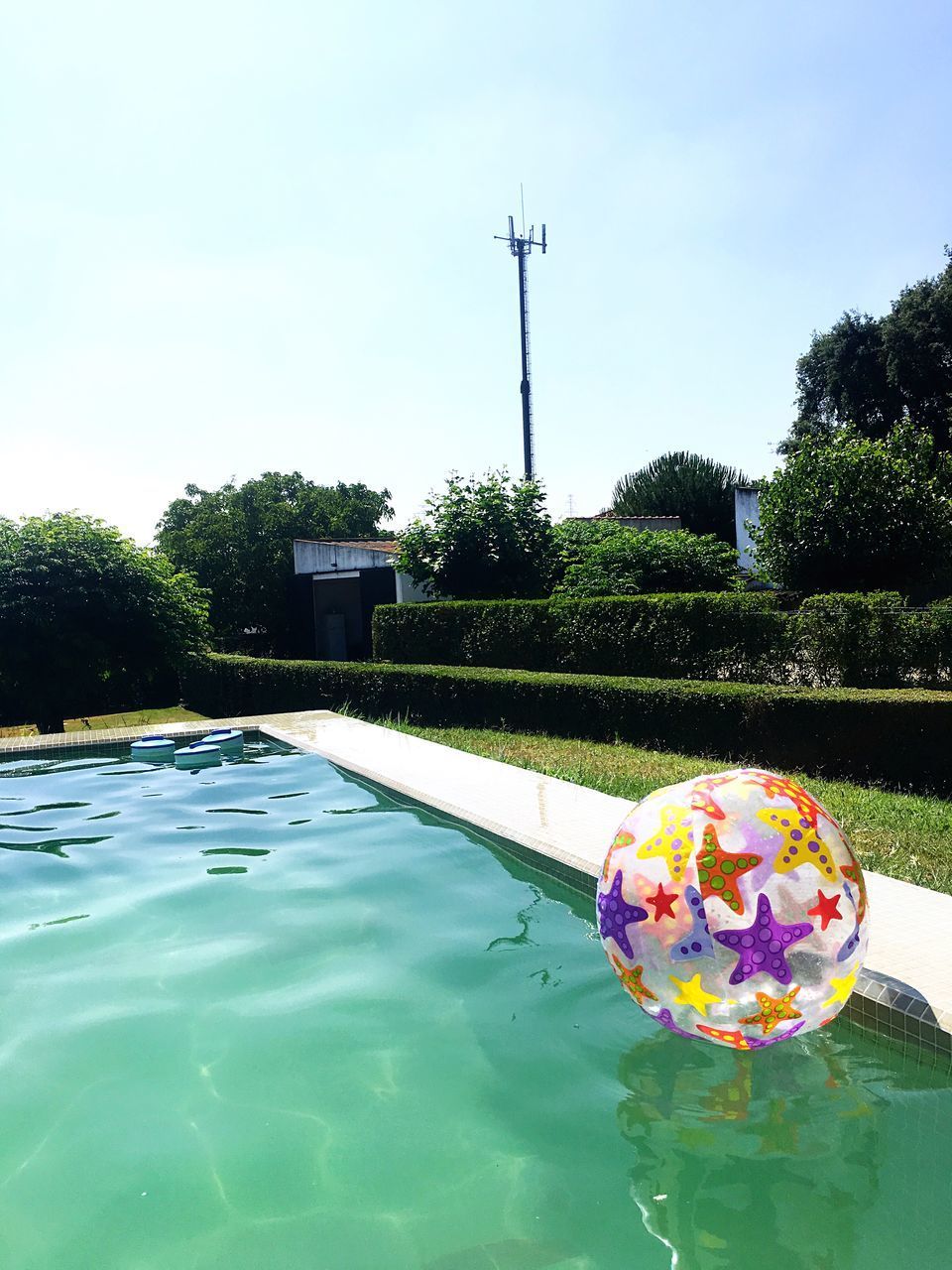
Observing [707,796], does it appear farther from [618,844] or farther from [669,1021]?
[669,1021]

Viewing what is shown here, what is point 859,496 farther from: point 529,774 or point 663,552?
point 529,774

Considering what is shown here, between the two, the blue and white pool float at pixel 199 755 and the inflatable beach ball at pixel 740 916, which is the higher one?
the inflatable beach ball at pixel 740 916

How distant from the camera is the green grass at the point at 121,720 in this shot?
20359mm

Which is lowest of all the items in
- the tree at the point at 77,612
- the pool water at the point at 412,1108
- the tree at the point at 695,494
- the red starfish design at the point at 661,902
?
the pool water at the point at 412,1108

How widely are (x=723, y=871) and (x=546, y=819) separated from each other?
177 inches

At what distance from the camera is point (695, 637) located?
48.3 ft

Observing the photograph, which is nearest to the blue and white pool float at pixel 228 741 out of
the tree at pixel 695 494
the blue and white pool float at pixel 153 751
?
the blue and white pool float at pixel 153 751

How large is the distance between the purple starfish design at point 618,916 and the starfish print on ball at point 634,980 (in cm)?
6

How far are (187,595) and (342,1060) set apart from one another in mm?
17178

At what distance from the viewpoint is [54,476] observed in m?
22.6

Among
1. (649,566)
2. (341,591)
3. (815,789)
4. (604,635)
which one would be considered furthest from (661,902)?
(341,591)

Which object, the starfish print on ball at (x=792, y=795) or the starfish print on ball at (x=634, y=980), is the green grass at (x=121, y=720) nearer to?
the starfish print on ball at (x=634, y=980)

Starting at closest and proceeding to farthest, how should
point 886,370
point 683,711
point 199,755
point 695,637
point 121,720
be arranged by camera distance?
point 683,711 < point 199,755 < point 695,637 < point 121,720 < point 886,370

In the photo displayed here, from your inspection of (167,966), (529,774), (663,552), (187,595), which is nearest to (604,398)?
(663,552)
